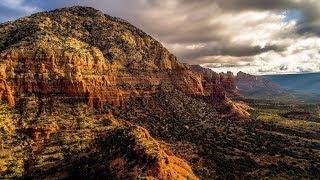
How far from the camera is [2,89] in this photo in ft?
628

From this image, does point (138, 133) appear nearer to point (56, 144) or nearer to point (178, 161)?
point (178, 161)

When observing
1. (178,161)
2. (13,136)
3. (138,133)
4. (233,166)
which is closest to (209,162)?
(233,166)

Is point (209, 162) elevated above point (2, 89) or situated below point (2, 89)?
below

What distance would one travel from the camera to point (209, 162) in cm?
19438

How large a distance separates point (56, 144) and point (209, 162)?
61.1 m

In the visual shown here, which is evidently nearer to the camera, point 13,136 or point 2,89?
point 13,136

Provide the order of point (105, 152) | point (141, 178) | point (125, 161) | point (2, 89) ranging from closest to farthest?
point (141, 178), point (125, 161), point (105, 152), point (2, 89)

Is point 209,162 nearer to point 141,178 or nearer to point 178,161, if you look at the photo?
point 178,161

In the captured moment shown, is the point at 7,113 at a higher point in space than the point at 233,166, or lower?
higher

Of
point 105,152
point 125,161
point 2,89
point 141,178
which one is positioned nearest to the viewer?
point 141,178

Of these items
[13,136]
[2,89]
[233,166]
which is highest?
[2,89]

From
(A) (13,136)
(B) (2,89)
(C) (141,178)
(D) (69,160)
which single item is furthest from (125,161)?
(B) (2,89)

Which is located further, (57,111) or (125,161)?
(57,111)

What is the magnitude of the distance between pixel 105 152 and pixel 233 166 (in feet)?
183
